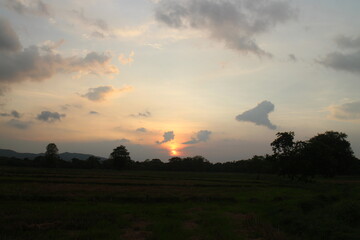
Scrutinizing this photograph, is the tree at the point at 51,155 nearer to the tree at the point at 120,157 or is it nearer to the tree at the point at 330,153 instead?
the tree at the point at 120,157

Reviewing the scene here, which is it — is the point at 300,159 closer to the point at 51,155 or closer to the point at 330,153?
the point at 330,153

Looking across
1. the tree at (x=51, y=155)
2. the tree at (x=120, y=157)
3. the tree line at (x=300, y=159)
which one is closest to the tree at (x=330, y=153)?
the tree line at (x=300, y=159)

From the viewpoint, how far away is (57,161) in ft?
392

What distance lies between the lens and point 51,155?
114438mm

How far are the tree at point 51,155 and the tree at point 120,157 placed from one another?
74.7ft

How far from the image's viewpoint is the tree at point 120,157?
379 ft

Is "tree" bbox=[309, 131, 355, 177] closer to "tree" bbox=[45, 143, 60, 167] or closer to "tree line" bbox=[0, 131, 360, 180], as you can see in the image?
"tree line" bbox=[0, 131, 360, 180]

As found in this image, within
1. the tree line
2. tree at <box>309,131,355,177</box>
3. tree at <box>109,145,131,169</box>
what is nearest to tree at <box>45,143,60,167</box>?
the tree line

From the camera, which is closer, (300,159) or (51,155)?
(300,159)

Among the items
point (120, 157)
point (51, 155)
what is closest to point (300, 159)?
point (120, 157)

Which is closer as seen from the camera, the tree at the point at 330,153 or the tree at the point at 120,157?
the tree at the point at 330,153

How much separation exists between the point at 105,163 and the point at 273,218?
426 ft

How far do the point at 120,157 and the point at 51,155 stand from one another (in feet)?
91.3

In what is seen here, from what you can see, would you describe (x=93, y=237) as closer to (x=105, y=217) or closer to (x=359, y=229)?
(x=105, y=217)
